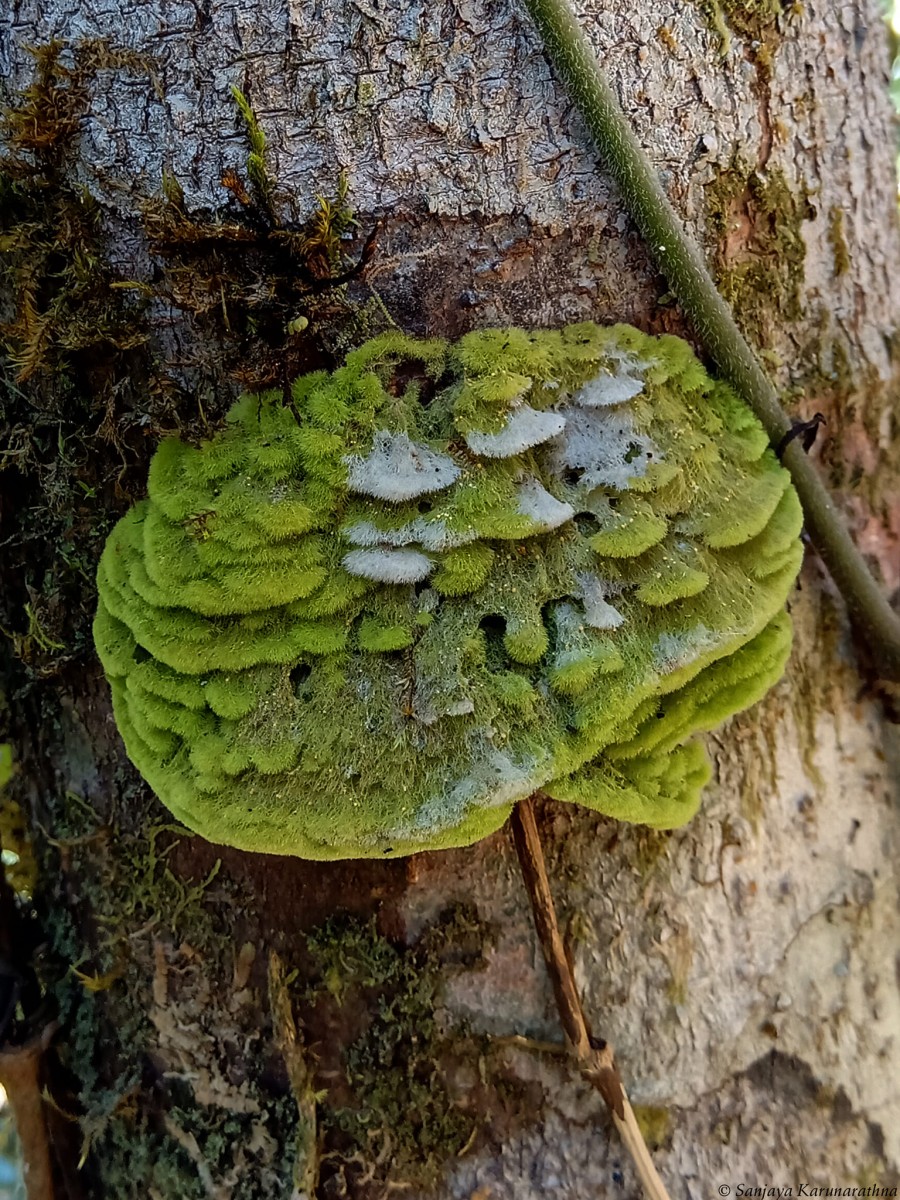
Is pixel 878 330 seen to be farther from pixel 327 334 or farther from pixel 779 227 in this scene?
pixel 327 334

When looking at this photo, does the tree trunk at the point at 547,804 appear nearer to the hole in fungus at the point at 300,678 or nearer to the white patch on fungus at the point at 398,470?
the white patch on fungus at the point at 398,470

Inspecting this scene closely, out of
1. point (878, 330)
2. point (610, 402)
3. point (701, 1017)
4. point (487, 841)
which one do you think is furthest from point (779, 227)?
point (701, 1017)

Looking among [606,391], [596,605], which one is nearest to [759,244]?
[606,391]

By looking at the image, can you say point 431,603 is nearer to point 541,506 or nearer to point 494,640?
point 494,640

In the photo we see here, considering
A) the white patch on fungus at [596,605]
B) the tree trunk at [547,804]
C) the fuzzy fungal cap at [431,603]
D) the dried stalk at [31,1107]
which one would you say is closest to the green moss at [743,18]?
the tree trunk at [547,804]

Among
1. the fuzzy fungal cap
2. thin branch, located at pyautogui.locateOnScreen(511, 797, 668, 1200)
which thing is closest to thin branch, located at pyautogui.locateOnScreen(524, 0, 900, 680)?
the fuzzy fungal cap

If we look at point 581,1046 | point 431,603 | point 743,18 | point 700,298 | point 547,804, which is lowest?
point 581,1046

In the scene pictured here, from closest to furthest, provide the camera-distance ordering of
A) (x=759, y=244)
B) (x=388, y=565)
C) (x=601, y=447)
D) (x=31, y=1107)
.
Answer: (x=388, y=565) → (x=601, y=447) → (x=759, y=244) → (x=31, y=1107)

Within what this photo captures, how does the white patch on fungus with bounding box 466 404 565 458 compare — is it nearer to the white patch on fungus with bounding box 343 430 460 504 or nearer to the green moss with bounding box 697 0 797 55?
the white patch on fungus with bounding box 343 430 460 504
